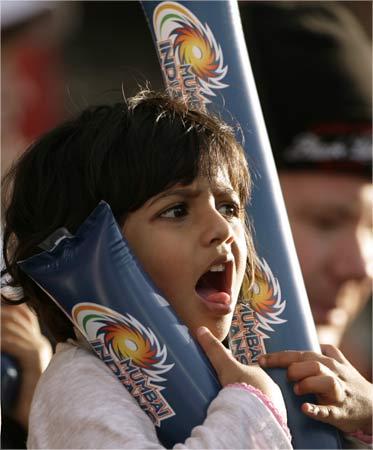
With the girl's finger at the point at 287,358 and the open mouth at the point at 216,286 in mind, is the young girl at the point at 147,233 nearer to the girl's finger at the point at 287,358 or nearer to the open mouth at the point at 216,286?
the open mouth at the point at 216,286

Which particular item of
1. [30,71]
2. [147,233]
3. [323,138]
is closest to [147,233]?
[147,233]

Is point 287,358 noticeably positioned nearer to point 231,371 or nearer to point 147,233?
point 231,371

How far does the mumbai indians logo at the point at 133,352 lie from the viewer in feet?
7.22

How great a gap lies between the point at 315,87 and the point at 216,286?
1949 mm

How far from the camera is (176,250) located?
2.29m

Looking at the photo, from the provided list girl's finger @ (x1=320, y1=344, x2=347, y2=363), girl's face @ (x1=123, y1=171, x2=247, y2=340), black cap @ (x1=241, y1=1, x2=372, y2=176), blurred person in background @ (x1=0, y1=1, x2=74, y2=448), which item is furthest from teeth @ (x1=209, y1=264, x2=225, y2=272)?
blurred person in background @ (x1=0, y1=1, x2=74, y2=448)

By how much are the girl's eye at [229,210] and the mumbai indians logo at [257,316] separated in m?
0.20

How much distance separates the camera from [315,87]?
4156mm

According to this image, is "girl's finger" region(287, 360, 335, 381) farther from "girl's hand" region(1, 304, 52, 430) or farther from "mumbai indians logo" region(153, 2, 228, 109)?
"girl's hand" region(1, 304, 52, 430)

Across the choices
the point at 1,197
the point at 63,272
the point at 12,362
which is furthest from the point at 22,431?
the point at 63,272

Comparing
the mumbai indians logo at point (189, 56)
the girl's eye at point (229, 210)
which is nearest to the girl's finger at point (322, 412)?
the girl's eye at point (229, 210)

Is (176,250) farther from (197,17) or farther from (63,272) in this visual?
(197,17)

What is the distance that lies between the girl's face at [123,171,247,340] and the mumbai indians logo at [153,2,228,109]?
0.42 m

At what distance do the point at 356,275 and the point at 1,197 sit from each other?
161 centimetres
